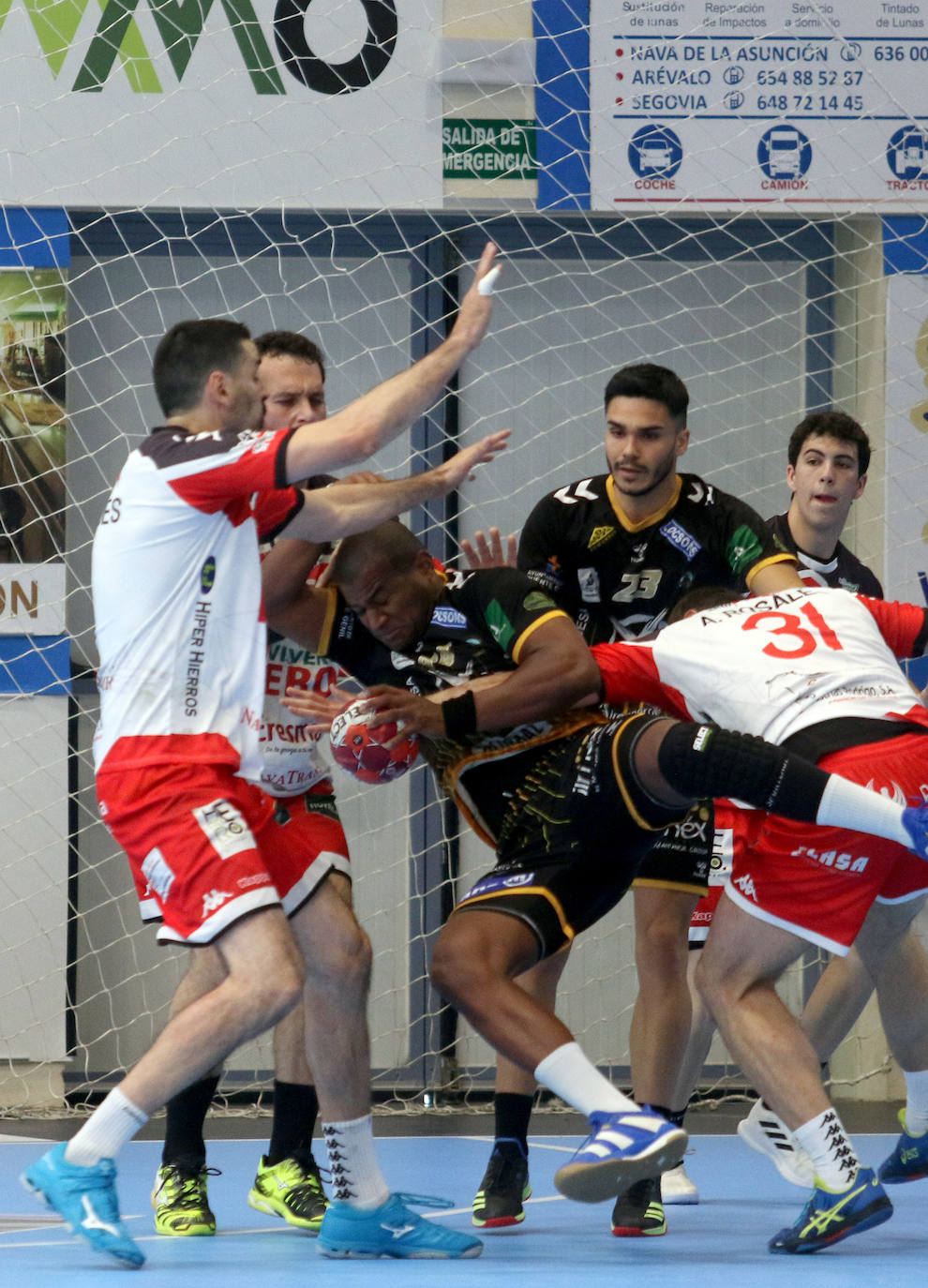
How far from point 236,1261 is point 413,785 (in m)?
3.53

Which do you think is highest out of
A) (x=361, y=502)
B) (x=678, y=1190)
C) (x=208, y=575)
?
(x=361, y=502)

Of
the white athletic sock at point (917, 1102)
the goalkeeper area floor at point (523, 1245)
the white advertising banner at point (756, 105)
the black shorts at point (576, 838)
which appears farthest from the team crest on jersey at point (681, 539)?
the white advertising banner at point (756, 105)

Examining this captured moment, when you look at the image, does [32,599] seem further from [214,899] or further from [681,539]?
[214,899]

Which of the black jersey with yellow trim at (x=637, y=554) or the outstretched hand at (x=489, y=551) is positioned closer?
the outstretched hand at (x=489, y=551)

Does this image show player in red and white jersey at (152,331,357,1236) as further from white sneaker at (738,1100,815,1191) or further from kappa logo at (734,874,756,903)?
white sneaker at (738,1100,815,1191)

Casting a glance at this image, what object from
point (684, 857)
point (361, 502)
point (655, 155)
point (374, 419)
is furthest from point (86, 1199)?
point (655, 155)

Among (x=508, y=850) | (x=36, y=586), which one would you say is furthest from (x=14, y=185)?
(x=508, y=850)

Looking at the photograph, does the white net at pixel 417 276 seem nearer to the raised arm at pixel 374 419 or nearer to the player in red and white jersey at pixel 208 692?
the player in red and white jersey at pixel 208 692

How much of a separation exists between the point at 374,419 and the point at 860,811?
128cm

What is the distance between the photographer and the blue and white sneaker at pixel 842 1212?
3.38 m

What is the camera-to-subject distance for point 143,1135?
5562 mm

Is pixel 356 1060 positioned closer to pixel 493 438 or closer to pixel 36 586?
pixel 493 438

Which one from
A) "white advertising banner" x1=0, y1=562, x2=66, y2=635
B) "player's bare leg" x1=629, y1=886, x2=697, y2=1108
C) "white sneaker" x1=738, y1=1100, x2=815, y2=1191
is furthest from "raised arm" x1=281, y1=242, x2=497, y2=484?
"white advertising banner" x1=0, y1=562, x2=66, y2=635

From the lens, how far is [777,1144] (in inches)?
175
